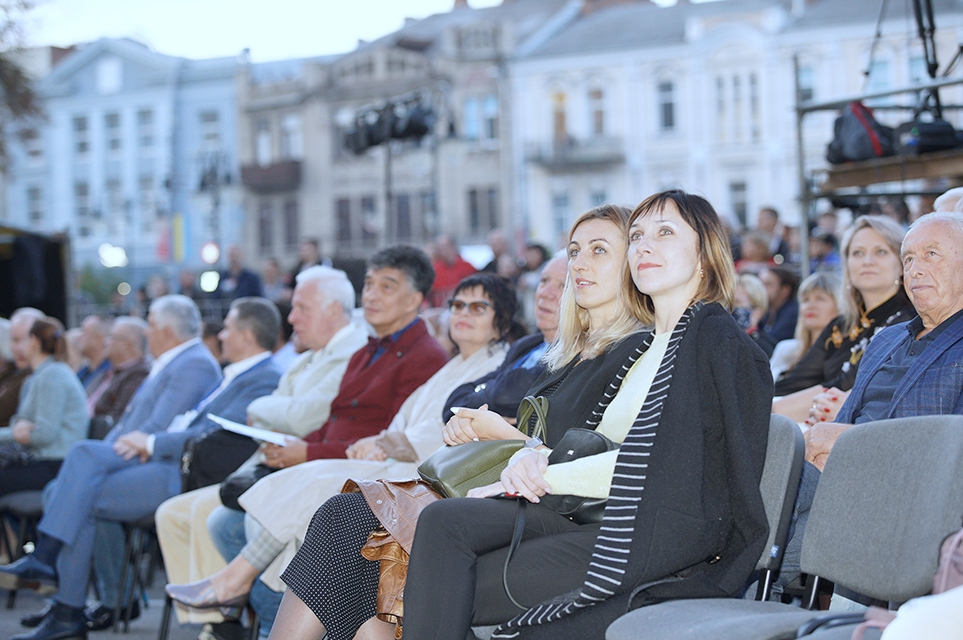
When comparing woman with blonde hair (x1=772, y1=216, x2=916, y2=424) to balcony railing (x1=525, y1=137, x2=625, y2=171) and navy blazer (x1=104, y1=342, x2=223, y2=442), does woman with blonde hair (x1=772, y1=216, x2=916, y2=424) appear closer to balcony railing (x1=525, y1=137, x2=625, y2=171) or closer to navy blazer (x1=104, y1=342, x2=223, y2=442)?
navy blazer (x1=104, y1=342, x2=223, y2=442)

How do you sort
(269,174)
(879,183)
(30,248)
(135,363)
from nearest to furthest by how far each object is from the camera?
(879,183) → (135,363) → (30,248) → (269,174)

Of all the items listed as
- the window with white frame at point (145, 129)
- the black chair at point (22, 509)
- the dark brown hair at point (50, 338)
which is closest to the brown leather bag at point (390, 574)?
the black chair at point (22, 509)

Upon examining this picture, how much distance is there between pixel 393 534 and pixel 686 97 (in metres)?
26.1

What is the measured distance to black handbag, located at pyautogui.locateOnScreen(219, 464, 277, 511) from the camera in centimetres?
443

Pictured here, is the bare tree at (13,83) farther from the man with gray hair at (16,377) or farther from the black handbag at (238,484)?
the black handbag at (238,484)

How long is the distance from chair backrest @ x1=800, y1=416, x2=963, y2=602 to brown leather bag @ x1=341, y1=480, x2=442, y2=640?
1.06 metres

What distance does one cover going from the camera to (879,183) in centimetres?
628

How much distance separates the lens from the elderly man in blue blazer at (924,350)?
3.02 meters

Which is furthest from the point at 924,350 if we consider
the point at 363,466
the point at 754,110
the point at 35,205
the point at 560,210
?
the point at 35,205

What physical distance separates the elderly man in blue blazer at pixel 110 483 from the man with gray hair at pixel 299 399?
0.22m

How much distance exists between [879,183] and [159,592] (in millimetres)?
4941

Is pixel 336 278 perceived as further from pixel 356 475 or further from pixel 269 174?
pixel 269 174

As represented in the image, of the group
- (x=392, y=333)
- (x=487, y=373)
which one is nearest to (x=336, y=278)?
(x=392, y=333)

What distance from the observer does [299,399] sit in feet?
16.4
